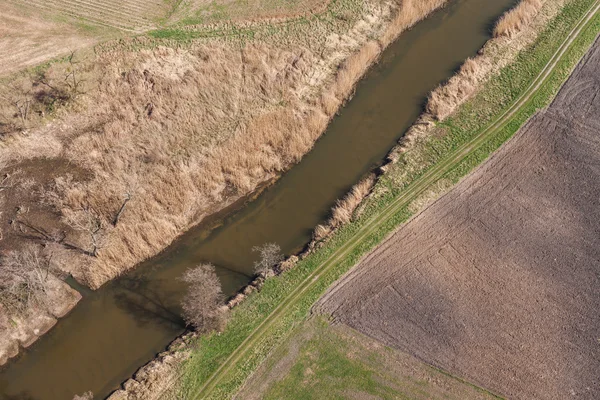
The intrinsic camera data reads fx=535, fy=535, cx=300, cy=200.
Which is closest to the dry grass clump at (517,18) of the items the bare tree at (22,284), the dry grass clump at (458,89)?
the dry grass clump at (458,89)

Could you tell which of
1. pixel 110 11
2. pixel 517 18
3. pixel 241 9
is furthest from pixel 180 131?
pixel 517 18

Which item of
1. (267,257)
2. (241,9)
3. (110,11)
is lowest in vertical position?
(267,257)

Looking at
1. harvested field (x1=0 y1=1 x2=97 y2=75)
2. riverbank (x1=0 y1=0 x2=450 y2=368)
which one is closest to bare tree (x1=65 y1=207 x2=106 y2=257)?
riverbank (x1=0 y1=0 x2=450 y2=368)

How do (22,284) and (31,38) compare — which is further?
(31,38)

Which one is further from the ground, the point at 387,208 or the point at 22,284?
the point at 22,284

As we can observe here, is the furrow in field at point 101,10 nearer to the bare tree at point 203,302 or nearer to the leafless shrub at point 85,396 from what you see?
the bare tree at point 203,302

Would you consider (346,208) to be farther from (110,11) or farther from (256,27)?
(110,11)

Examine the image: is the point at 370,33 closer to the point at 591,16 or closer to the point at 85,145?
the point at 591,16
